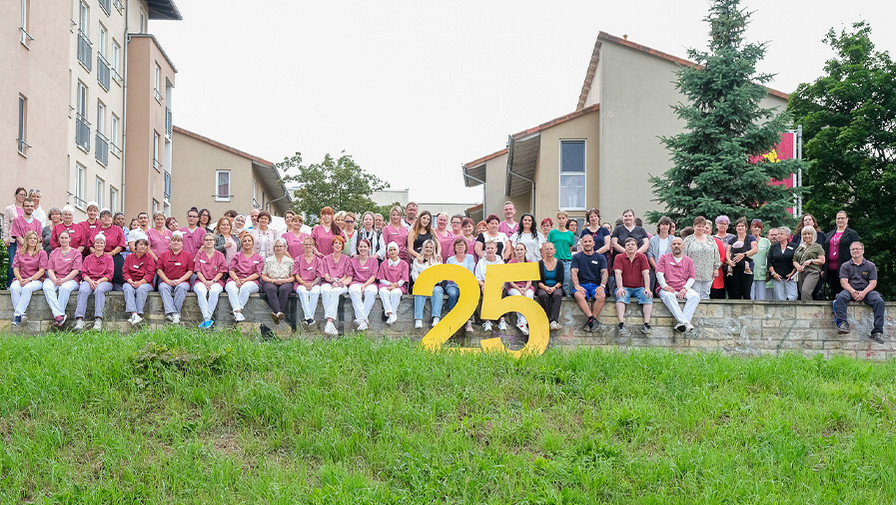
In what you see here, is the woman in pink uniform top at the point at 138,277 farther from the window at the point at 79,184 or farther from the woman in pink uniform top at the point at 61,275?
the window at the point at 79,184

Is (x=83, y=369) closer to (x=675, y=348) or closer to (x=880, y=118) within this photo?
(x=675, y=348)

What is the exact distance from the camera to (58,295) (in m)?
13.8

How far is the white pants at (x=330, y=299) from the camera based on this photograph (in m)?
13.8

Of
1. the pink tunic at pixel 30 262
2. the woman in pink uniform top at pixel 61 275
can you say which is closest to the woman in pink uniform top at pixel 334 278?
the woman in pink uniform top at pixel 61 275

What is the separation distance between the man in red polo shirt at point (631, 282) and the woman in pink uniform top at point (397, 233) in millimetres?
3567

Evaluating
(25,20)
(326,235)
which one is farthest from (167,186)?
(326,235)

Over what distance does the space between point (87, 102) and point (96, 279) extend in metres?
18.1

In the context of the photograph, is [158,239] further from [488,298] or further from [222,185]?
[222,185]

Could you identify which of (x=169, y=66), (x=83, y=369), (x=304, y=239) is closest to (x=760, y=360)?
(x=304, y=239)

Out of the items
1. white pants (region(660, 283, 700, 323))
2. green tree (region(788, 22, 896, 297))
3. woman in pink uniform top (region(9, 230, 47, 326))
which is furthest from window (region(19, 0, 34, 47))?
green tree (region(788, 22, 896, 297))

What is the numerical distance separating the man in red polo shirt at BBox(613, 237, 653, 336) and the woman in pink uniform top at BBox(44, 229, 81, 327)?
8.89 meters

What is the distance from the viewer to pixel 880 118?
31828mm

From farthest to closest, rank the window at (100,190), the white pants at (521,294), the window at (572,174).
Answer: the window at (100,190)
the window at (572,174)
the white pants at (521,294)

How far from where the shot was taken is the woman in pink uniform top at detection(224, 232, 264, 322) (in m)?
13.9
